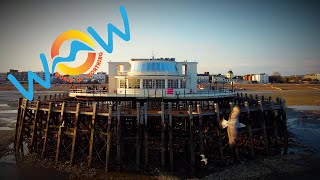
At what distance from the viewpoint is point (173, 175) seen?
20.2 m

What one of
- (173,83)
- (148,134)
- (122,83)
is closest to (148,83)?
(173,83)

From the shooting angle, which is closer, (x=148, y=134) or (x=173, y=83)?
(x=148, y=134)

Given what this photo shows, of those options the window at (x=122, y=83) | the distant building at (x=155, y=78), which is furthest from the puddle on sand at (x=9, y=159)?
the window at (x=122, y=83)

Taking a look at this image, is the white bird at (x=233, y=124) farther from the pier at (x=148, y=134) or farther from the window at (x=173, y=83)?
the window at (x=173, y=83)

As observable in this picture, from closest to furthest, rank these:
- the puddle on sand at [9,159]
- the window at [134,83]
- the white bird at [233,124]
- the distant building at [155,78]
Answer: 1. the white bird at [233,124]
2. the puddle on sand at [9,159]
3. the distant building at [155,78]
4. the window at [134,83]

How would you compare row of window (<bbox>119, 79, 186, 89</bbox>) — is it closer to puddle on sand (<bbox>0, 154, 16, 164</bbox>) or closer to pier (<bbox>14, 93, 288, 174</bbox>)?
pier (<bbox>14, 93, 288, 174</bbox>)

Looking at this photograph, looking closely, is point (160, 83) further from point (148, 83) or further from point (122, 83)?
point (122, 83)

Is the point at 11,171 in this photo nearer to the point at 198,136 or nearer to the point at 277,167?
the point at 198,136

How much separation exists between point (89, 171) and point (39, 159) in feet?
20.0

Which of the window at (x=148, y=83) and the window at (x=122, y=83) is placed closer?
the window at (x=148, y=83)

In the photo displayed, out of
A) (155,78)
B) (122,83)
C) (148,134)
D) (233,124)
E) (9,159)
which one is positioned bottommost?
(9,159)

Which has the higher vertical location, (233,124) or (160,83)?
(160,83)

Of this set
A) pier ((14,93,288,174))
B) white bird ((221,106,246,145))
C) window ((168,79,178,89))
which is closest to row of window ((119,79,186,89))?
window ((168,79,178,89))

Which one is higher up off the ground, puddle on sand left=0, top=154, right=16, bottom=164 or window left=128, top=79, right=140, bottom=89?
window left=128, top=79, right=140, bottom=89
